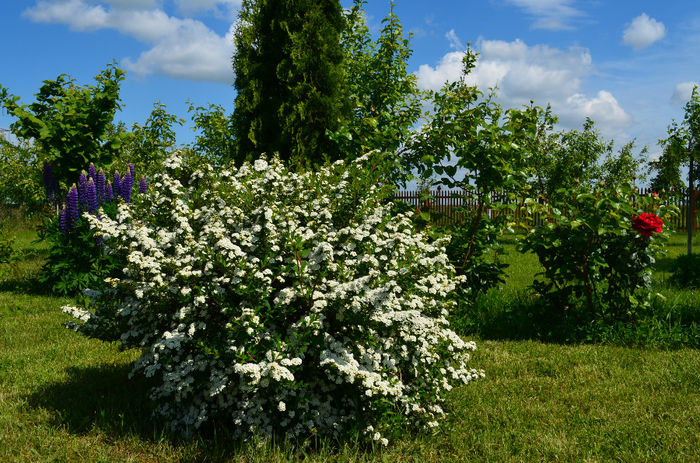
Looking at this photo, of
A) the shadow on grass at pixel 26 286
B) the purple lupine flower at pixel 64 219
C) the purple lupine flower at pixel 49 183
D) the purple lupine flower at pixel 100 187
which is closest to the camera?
the purple lupine flower at pixel 64 219

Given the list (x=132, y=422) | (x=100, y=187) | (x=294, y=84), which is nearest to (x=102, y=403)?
(x=132, y=422)

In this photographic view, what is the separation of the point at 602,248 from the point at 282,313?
156 inches

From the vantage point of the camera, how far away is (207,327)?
131 inches

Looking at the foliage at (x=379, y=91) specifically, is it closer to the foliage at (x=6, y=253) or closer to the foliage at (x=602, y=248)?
the foliage at (x=602, y=248)

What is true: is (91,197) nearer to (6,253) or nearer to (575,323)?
(6,253)

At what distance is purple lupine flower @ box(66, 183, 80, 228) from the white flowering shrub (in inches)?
168

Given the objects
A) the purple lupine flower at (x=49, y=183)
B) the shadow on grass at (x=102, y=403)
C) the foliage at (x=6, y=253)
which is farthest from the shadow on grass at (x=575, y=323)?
the foliage at (x=6, y=253)

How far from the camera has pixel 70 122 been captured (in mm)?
8367

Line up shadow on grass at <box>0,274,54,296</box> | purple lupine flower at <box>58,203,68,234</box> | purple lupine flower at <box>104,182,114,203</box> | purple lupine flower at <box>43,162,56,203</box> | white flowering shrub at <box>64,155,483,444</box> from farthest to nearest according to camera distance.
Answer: purple lupine flower at <box>43,162,56,203</box>, shadow on grass at <box>0,274,54,296</box>, purple lupine flower at <box>104,182,114,203</box>, purple lupine flower at <box>58,203,68,234</box>, white flowering shrub at <box>64,155,483,444</box>

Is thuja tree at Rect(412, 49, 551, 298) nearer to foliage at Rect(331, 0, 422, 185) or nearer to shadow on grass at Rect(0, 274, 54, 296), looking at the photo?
foliage at Rect(331, 0, 422, 185)

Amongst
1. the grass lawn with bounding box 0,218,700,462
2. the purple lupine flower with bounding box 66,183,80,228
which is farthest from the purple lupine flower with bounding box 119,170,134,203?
the grass lawn with bounding box 0,218,700,462

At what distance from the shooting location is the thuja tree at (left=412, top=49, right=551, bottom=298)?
5.61 meters

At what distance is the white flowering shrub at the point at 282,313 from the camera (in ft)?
10.1

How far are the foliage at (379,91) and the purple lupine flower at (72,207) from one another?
4.03 m
